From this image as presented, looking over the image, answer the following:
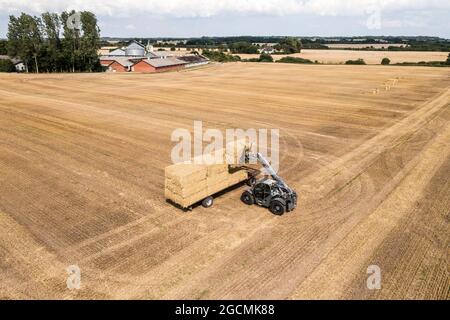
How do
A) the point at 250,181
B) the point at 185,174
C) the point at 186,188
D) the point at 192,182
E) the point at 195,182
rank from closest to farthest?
the point at 185,174 → the point at 186,188 → the point at 192,182 → the point at 195,182 → the point at 250,181

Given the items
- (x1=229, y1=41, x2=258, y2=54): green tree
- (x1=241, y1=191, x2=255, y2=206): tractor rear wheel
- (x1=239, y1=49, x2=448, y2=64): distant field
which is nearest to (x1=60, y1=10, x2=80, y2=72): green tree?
(x1=239, y1=49, x2=448, y2=64): distant field

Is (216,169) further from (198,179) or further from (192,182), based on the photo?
(192,182)

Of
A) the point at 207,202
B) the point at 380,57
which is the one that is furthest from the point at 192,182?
the point at 380,57

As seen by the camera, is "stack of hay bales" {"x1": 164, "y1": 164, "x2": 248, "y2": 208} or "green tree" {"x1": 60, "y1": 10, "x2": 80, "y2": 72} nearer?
"stack of hay bales" {"x1": 164, "y1": 164, "x2": 248, "y2": 208}

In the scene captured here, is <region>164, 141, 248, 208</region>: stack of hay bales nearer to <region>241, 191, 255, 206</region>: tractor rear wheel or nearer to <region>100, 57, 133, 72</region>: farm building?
<region>241, 191, 255, 206</region>: tractor rear wheel

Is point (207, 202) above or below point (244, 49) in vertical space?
below

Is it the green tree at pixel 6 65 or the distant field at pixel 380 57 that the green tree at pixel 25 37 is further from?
the distant field at pixel 380 57

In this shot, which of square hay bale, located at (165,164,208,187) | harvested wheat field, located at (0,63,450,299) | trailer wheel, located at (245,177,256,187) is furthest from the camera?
trailer wheel, located at (245,177,256,187)

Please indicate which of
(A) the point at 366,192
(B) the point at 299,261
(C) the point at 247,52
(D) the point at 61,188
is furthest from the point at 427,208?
(C) the point at 247,52
